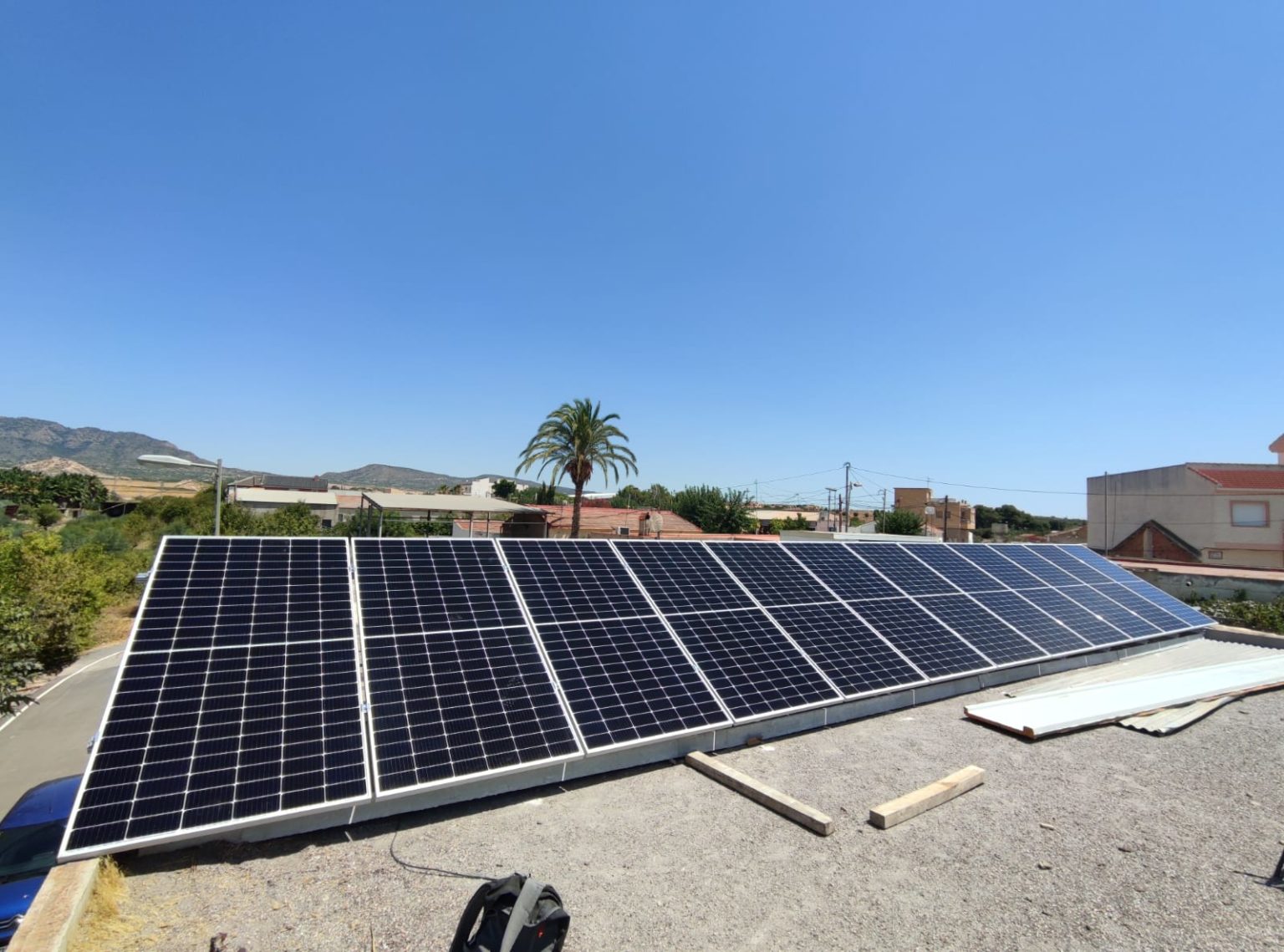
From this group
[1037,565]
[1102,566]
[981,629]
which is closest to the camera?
[981,629]

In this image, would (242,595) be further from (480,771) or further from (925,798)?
(925,798)

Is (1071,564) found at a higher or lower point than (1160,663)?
higher

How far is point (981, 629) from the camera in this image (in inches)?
476

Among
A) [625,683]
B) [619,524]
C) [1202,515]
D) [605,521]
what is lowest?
[625,683]

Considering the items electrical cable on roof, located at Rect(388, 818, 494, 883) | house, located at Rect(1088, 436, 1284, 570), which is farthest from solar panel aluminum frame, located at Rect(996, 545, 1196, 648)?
house, located at Rect(1088, 436, 1284, 570)

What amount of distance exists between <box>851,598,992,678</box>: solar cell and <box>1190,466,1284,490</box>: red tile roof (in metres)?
50.1

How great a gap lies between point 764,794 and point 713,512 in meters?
66.2

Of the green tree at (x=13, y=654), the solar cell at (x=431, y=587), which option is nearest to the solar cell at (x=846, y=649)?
the solar cell at (x=431, y=587)

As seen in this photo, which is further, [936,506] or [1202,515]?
[936,506]

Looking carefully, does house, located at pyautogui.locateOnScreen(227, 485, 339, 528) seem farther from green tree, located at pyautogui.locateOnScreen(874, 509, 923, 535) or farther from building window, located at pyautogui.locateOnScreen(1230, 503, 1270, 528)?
building window, located at pyautogui.locateOnScreen(1230, 503, 1270, 528)

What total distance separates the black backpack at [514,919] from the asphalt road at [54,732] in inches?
561

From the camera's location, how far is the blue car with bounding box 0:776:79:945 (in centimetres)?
625

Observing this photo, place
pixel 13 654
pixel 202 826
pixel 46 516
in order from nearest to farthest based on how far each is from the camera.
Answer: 1. pixel 202 826
2. pixel 13 654
3. pixel 46 516

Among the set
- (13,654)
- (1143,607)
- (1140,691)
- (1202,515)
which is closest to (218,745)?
(13,654)
